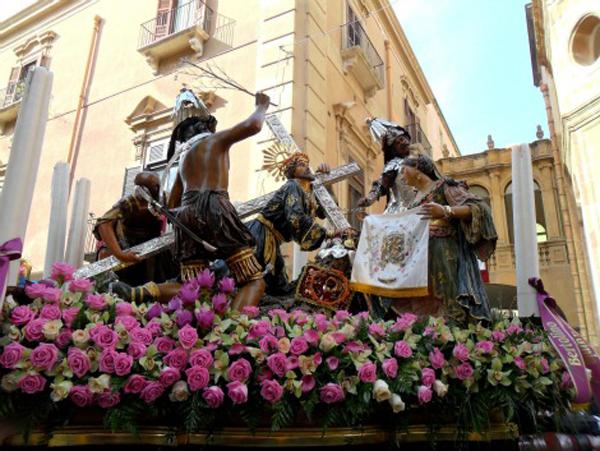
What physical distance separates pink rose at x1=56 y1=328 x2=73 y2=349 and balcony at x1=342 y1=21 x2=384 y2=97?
8.32 m

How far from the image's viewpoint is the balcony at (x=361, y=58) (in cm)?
948

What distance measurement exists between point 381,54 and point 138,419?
11.8 metres

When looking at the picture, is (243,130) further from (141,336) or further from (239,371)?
(239,371)

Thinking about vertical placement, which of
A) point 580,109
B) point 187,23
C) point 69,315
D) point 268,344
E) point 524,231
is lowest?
point 268,344

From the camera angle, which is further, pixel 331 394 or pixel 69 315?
pixel 69 315

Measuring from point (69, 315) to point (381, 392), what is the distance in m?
1.22

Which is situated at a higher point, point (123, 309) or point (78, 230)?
point (78, 230)

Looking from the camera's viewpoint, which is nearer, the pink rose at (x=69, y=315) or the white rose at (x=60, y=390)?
the white rose at (x=60, y=390)

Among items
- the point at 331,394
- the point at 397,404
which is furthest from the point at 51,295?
the point at 397,404

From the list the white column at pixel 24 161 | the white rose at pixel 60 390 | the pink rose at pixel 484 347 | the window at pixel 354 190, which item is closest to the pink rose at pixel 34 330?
the white rose at pixel 60 390

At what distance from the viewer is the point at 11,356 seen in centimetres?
183

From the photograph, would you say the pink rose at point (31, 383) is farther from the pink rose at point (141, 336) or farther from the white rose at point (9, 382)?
the pink rose at point (141, 336)

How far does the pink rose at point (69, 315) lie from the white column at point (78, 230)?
198 cm

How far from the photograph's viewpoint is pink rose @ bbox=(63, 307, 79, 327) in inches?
80.9
